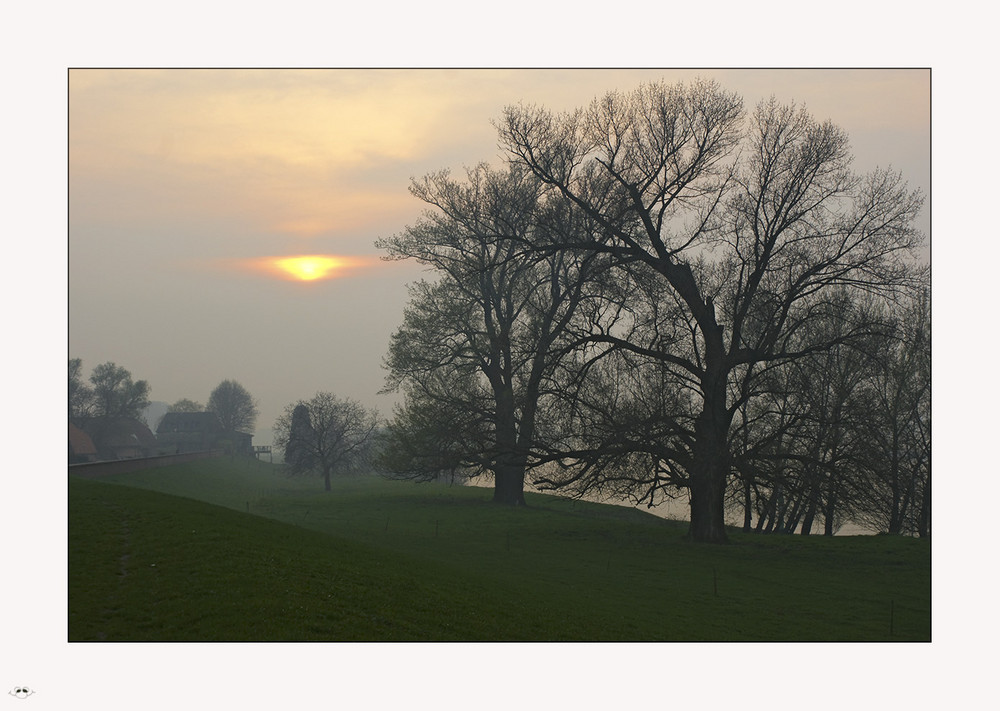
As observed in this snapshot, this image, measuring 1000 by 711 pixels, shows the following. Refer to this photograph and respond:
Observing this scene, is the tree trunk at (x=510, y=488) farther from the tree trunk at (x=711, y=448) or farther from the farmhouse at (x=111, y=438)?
the farmhouse at (x=111, y=438)

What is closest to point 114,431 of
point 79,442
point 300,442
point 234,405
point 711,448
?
point 79,442

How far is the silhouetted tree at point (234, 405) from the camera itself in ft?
460

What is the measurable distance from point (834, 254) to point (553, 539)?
15.6 meters

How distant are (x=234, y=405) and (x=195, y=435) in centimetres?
2184

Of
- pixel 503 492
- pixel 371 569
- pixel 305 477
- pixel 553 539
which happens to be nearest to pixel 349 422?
pixel 305 477

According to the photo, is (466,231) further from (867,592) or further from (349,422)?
(349,422)

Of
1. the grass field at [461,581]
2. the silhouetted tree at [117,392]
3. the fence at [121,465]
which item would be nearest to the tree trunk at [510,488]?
the grass field at [461,581]

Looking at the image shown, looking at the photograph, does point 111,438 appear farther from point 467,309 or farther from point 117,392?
point 467,309

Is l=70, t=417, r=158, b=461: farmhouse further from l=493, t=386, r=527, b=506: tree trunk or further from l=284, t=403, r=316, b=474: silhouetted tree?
l=493, t=386, r=527, b=506: tree trunk

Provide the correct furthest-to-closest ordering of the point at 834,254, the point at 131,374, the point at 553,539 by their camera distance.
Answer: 1. the point at 131,374
2. the point at 553,539
3. the point at 834,254

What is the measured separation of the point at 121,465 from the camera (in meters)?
50.4

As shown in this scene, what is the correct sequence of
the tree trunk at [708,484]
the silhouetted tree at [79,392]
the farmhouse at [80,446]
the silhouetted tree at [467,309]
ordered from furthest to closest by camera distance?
the silhouetted tree at [79,392], the farmhouse at [80,446], the silhouetted tree at [467,309], the tree trunk at [708,484]

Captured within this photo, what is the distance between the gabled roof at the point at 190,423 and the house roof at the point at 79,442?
36.3 metres

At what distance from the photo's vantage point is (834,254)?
95.2 feet
